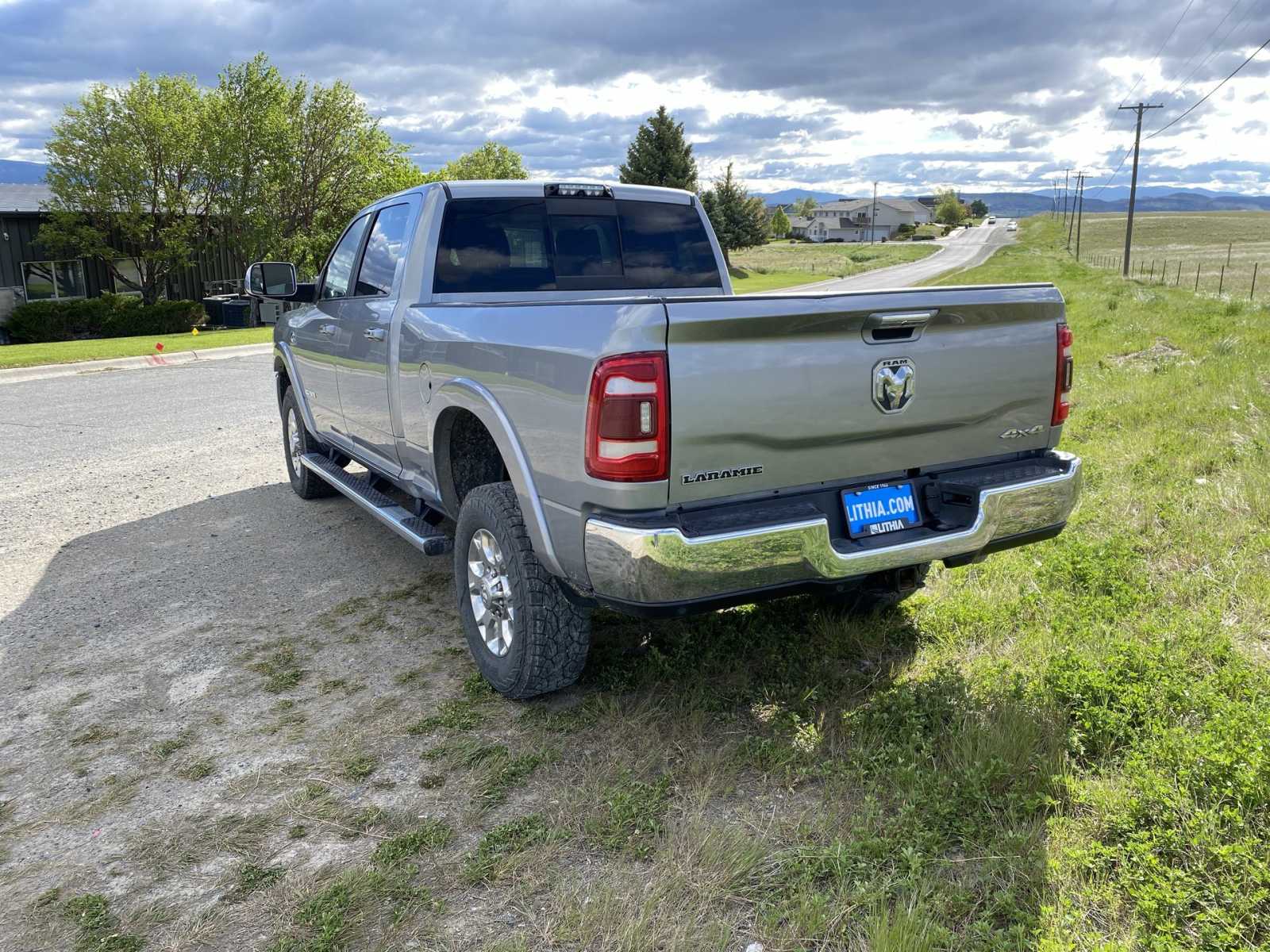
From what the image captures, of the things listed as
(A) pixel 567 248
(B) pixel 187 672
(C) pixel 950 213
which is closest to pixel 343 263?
(A) pixel 567 248

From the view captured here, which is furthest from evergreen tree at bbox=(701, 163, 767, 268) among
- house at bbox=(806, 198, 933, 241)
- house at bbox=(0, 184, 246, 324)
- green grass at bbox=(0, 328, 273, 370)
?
house at bbox=(806, 198, 933, 241)

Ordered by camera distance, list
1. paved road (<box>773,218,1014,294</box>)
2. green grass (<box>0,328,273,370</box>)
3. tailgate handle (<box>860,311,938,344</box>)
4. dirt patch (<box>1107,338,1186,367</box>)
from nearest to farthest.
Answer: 1. tailgate handle (<box>860,311,938,344</box>)
2. dirt patch (<box>1107,338,1186,367</box>)
3. green grass (<box>0,328,273,370</box>)
4. paved road (<box>773,218,1014,294</box>)

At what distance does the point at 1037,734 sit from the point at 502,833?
1.89 metres

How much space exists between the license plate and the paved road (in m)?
27.5

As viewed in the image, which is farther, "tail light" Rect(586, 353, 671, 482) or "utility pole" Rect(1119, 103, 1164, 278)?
"utility pole" Rect(1119, 103, 1164, 278)

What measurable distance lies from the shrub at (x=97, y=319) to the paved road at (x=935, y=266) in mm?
21310

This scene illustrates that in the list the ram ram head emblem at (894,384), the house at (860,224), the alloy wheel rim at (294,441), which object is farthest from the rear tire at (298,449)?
the house at (860,224)

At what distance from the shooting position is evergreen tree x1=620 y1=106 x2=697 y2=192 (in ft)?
188

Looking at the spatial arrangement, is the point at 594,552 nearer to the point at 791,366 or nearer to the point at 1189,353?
the point at 791,366

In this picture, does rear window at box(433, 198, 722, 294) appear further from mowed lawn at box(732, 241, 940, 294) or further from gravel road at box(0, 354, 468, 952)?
mowed lawn at box(732, 241, 940, 294)

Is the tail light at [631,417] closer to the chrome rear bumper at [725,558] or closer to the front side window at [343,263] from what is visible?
the chrome rear bumper at [725,558]

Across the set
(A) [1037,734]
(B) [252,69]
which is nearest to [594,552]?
(A) [1037,734]

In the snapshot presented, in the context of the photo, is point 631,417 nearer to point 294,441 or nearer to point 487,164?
point 294,441

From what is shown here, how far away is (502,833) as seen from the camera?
2.96 meters
